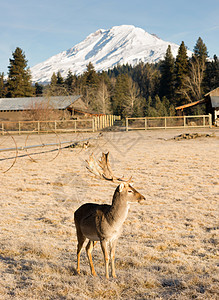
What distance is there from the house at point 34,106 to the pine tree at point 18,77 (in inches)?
585

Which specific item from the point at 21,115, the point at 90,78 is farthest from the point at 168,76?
the point at 21,115

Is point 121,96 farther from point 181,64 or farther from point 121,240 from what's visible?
point 121,240

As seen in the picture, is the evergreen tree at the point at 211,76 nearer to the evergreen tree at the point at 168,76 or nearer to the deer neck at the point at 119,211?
the evergreen tree at the point at 168,76

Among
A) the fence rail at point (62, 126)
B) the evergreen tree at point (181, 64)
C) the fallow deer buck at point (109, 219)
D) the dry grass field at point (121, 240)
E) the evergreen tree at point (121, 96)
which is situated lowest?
the dry grass field at point (121, 240)

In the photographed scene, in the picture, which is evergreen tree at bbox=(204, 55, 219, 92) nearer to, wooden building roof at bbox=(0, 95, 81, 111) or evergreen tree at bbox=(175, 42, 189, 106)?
evergreen tree at bbox=(175, 42, 189, 106)

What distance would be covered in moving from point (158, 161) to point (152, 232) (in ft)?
31.9

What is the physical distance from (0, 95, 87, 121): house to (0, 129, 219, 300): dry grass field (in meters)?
39.4

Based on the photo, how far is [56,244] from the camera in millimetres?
5727

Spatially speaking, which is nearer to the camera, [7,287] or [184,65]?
[7,287]

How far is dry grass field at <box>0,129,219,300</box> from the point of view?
410cm

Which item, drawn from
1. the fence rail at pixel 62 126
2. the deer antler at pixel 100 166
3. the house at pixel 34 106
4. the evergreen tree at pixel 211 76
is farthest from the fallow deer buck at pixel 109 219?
the evergreen tree at pixel 211 76

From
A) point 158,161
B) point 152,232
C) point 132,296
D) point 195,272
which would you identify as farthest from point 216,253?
point 158,161

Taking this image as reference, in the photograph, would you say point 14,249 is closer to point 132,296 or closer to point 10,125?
point 132,296

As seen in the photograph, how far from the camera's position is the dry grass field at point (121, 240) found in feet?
13.5
